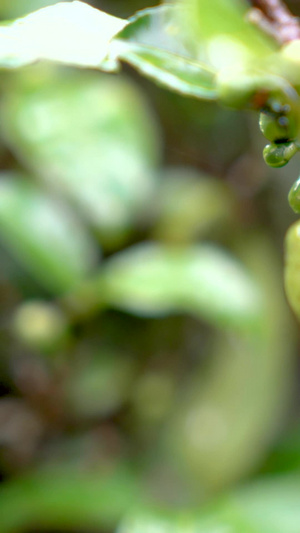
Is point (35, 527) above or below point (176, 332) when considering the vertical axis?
below

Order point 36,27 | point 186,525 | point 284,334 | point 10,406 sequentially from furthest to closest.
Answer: point 284,334
point 10,406
point 186,525
point 36,27

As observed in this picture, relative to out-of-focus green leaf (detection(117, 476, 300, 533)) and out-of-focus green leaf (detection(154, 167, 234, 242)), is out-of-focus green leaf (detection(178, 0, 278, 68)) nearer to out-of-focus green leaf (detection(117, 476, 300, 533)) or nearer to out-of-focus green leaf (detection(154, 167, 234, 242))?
out-of-focus green leaf (detection(117, 476, 300, 533))

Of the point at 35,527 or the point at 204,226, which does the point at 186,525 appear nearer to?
the point at 35,527

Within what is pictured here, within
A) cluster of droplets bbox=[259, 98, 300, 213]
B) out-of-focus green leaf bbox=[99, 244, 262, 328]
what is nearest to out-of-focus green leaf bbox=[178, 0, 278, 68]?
cluster of droplets bbox=[259, 98, 300, 213]

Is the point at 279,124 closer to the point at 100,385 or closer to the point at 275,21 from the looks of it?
the point at 275,21

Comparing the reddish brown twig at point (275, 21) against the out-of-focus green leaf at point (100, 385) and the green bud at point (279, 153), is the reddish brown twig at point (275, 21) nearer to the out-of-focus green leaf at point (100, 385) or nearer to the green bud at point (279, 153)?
the green bud at point (279, 153)

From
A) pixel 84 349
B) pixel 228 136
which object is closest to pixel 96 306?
pixel 84 349

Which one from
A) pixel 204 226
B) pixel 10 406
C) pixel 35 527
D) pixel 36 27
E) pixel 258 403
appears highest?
pixel 36 27
